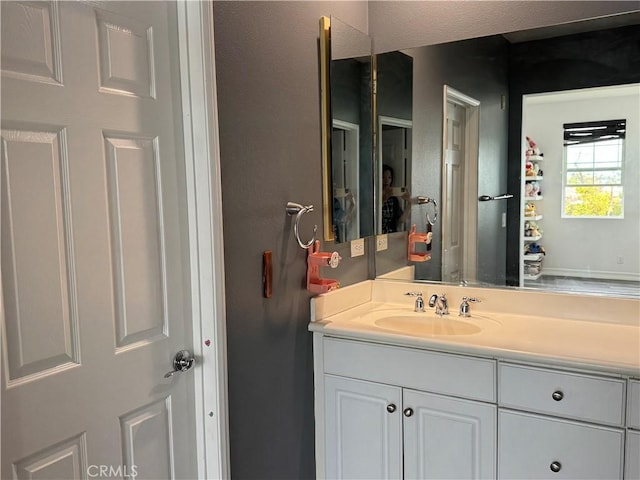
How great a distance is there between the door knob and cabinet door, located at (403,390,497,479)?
31.0 inches

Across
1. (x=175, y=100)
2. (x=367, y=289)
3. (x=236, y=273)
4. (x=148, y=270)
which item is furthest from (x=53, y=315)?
(x=367, y=289)

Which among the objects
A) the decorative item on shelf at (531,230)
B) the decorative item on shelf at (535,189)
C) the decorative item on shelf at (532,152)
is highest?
the decorative item on shelf at (532,152)

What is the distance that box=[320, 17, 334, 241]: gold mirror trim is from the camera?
2.05 metres

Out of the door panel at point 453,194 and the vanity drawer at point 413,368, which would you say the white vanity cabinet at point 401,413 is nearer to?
the vanity drawer at point 413,368

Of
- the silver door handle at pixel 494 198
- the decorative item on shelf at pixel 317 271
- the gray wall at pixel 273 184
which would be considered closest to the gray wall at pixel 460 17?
the gray wall at pixel 273 184

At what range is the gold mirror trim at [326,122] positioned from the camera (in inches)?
80.9

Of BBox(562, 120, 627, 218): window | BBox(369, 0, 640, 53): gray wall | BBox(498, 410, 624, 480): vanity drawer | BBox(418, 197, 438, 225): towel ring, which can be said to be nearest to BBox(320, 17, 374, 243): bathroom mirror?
BBox(369, 0, 640, 53): gray wall

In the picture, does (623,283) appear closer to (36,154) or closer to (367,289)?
(367,289)

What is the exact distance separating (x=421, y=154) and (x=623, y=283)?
3.18 ft

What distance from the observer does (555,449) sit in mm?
1629

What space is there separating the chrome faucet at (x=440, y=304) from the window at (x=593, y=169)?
0.59 metres

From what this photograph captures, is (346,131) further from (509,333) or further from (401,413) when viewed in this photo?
(401,413)

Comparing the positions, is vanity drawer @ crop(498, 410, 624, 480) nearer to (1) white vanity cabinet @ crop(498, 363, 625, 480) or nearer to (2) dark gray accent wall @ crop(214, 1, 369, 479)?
(1) white vanity cabinet @ crop(498, 363, 625, 480)

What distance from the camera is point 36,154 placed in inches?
47.1
